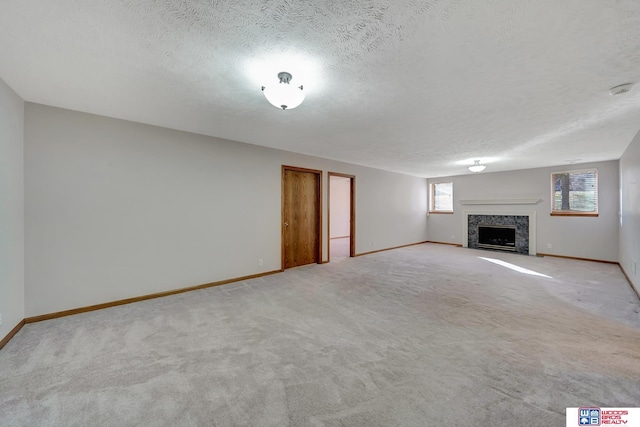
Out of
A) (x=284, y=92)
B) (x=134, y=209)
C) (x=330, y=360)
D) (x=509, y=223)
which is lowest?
(x=330, y=360)

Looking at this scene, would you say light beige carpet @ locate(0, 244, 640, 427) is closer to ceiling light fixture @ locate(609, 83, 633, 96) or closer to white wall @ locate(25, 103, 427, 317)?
white wall @ locate(25, 103, 427, 317)

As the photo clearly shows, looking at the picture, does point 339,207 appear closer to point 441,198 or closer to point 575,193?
point 441,198

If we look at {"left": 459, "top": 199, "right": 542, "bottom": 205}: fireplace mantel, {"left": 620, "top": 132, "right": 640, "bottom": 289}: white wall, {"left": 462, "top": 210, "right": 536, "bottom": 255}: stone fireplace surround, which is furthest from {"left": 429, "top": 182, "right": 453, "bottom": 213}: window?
{"left": 620, "top": 132, "right": 640, "bottom": 289}: white wall

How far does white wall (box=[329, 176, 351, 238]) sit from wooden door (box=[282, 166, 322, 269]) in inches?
183

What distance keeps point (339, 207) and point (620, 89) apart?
8.52m

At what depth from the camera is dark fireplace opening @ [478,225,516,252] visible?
6.97 metres

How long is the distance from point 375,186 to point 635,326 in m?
5.02

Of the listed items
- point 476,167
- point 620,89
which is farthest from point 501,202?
point 620,89

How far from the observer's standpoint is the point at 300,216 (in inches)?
205

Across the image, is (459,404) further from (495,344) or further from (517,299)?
(517,299)

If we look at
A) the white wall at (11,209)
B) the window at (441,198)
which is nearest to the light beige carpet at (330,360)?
the white wall at (11,209)

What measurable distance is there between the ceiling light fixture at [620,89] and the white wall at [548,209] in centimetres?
485

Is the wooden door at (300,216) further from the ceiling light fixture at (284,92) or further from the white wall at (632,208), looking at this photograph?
the white wall at (632,208)

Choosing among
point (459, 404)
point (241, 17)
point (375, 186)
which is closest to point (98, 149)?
point (241, 17)
